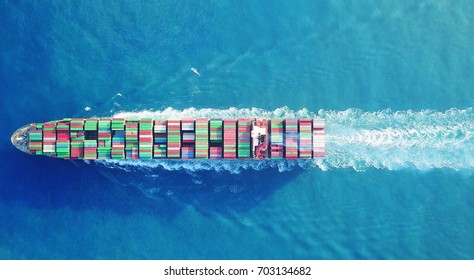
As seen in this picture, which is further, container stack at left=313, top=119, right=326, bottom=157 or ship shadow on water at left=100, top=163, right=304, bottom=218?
ship shadow on water at left=100, top=163, right=304, bottom=218

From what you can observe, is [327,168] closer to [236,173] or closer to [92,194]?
[236,173]

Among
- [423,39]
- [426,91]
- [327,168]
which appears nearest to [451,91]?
[426,91]

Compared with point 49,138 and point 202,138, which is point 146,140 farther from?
point 49,138

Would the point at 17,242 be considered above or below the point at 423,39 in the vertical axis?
below

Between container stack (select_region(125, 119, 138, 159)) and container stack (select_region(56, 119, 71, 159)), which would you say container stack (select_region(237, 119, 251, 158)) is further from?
container stack (select_region(56, 119, 71, 159))

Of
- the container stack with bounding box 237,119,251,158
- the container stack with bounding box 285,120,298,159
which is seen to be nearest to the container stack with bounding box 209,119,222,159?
the container stack with bounding box 237,119,251,158

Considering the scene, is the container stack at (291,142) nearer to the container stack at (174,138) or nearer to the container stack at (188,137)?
the container stack at (188,137)
